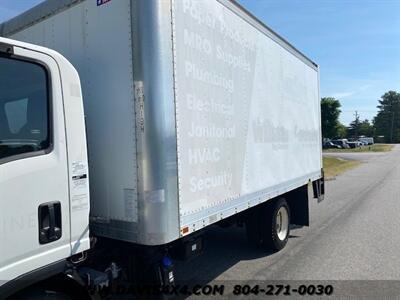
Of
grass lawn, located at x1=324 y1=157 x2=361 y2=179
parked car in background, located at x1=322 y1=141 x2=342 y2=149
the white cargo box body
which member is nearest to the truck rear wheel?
the white cargo box body

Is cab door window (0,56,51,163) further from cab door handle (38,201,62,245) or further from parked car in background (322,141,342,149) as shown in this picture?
parked car in background (322,141,342,149)

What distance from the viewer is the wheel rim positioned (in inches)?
264

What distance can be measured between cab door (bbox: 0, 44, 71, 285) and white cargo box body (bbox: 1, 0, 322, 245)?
1.89 feet

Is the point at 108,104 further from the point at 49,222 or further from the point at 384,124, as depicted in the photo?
the point at 384,124

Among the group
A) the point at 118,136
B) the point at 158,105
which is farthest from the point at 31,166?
the point at 158,105

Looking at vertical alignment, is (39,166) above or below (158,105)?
below

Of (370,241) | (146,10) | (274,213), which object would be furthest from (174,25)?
(370,241)

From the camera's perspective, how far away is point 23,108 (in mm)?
2912

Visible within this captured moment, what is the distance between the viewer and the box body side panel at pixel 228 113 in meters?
3.72

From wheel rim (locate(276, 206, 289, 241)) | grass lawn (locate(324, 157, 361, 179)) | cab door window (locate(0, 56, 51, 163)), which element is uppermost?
cab door window (locate(0, 56, 51, 163))

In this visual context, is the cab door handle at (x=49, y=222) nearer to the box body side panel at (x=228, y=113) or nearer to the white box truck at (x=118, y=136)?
the white box truck at (x=118, y=136)

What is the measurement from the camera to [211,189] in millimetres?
4105

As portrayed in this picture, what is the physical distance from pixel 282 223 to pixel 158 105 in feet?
14.2

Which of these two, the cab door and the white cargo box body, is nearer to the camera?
the cab door
